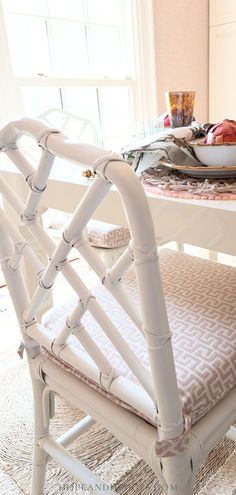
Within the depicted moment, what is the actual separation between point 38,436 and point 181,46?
7.74ft

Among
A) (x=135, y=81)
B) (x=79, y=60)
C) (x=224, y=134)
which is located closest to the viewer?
(x=224, y=134)

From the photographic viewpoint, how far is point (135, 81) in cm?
222

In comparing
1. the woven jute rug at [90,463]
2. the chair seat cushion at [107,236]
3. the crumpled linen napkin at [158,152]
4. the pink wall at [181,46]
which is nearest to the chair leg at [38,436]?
the woven jute rug at [90,463]

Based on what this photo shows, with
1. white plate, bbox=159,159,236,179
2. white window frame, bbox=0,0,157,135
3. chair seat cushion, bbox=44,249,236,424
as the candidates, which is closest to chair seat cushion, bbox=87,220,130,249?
chair seat cushion, bbox=44,249,236,424

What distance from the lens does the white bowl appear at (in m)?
0.68

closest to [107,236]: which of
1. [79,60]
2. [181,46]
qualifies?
[79,60]

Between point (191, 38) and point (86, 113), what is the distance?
91 centimetres

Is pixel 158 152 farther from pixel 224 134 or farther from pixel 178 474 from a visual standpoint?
pixel 178 474

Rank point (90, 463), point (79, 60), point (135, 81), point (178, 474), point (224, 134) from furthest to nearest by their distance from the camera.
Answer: point (135, 81) → point (79, 60) → point (90, 463) → point (224, 134) → point (178, 474)

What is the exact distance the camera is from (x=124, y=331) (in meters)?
0.67

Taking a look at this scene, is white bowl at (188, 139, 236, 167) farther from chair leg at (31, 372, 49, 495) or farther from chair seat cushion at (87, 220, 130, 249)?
chair seat cushion at (87, 220, 130, 249)

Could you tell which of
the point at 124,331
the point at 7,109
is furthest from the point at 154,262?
the point at 7,109

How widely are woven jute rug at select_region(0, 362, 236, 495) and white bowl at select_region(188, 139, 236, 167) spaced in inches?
28.9

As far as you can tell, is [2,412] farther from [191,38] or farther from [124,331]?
[191,38]
